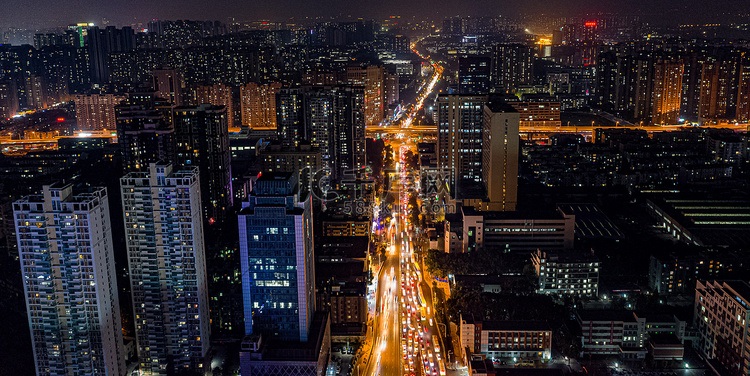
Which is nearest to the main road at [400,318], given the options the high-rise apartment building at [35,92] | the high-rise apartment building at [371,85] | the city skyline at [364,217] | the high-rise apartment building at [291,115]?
the city skyline at [364,217]

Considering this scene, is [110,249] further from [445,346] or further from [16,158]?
[16,158]

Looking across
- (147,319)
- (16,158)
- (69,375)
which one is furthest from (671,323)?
(16,158)

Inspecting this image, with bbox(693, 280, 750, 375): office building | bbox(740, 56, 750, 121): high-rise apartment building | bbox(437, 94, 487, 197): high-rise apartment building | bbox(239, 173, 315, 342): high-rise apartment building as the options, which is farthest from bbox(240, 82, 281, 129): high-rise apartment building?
bbox(740, 56, 750, 121): high-rise apartment building

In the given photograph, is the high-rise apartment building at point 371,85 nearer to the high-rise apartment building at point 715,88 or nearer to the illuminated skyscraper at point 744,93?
the high-rise apartment building at point 715,88

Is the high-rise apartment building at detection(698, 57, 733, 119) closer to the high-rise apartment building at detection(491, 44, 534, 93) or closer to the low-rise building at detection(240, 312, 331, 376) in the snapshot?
the high-rise apartment building at detection(491, 44, 534, 93)

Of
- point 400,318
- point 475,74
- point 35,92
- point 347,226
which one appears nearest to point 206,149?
point 347,226
